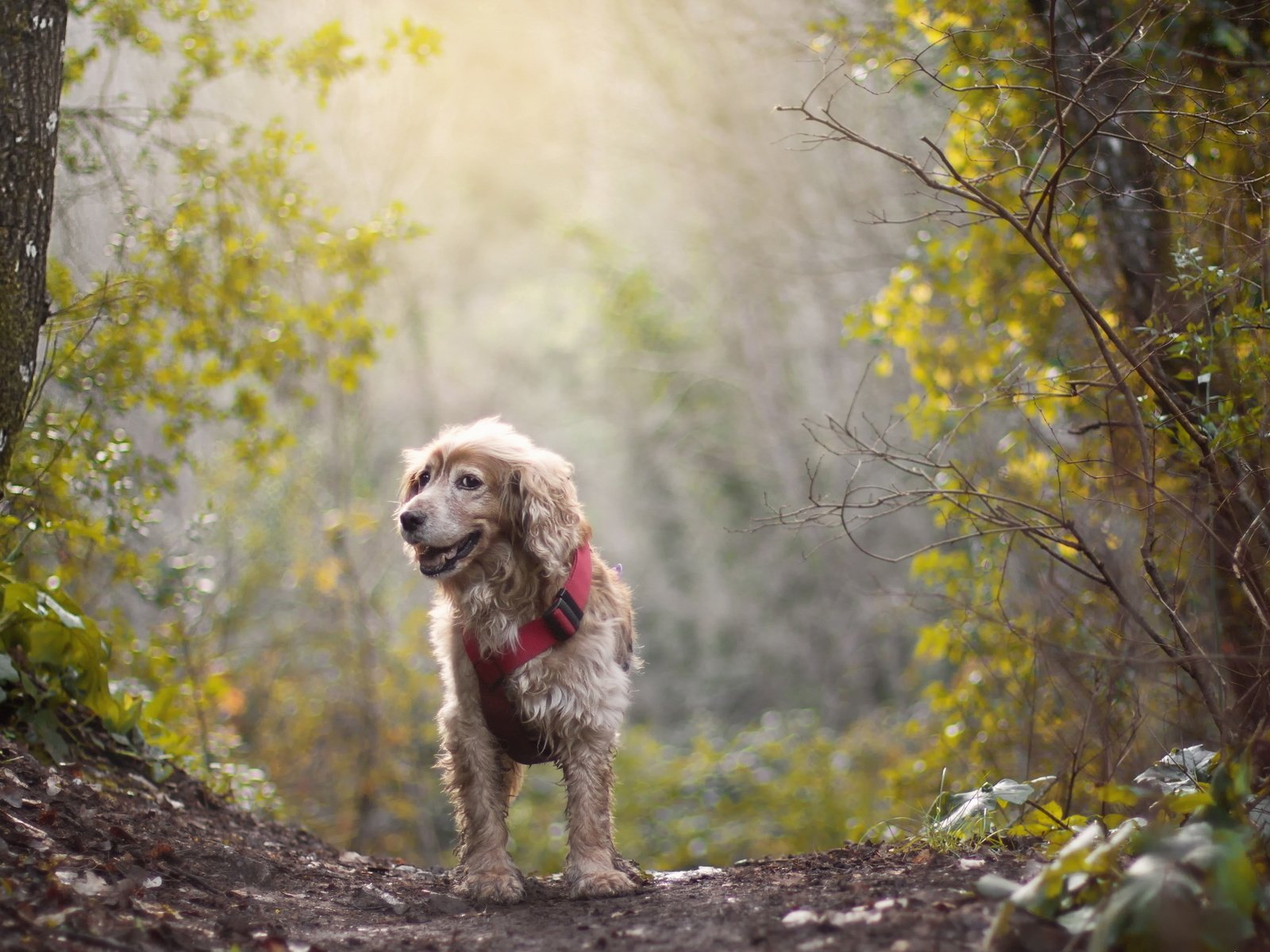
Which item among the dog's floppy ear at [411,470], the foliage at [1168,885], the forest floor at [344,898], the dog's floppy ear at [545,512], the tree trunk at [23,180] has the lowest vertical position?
the foliage at [1168,885]

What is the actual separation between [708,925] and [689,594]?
21429mm

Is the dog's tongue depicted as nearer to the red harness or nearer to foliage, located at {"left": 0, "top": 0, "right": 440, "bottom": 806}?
the red harness

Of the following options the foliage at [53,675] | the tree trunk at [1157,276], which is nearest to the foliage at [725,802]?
the tree trunk at [1157,276]

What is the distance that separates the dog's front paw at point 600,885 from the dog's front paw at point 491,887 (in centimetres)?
23

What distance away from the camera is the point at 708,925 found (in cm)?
333

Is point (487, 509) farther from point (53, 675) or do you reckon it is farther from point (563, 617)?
point (53, 675)

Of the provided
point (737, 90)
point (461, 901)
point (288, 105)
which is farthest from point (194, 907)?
point (737, 90)

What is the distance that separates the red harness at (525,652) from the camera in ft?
14.5

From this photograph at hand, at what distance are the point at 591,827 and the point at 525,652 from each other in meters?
0.76

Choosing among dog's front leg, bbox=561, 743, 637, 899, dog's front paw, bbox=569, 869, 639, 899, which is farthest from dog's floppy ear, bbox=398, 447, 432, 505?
dog's front paw, bbox=569, 869, 639, 899

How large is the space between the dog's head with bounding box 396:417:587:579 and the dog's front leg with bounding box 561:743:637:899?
2.66 ft

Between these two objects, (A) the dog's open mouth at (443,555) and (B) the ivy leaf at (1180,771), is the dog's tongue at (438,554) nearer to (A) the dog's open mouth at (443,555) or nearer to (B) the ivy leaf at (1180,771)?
(A) the dog's open mouth at (443,555)

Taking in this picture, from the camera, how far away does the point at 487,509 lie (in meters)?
4.60

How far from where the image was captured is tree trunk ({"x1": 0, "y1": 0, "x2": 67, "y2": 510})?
4359 millimetres
